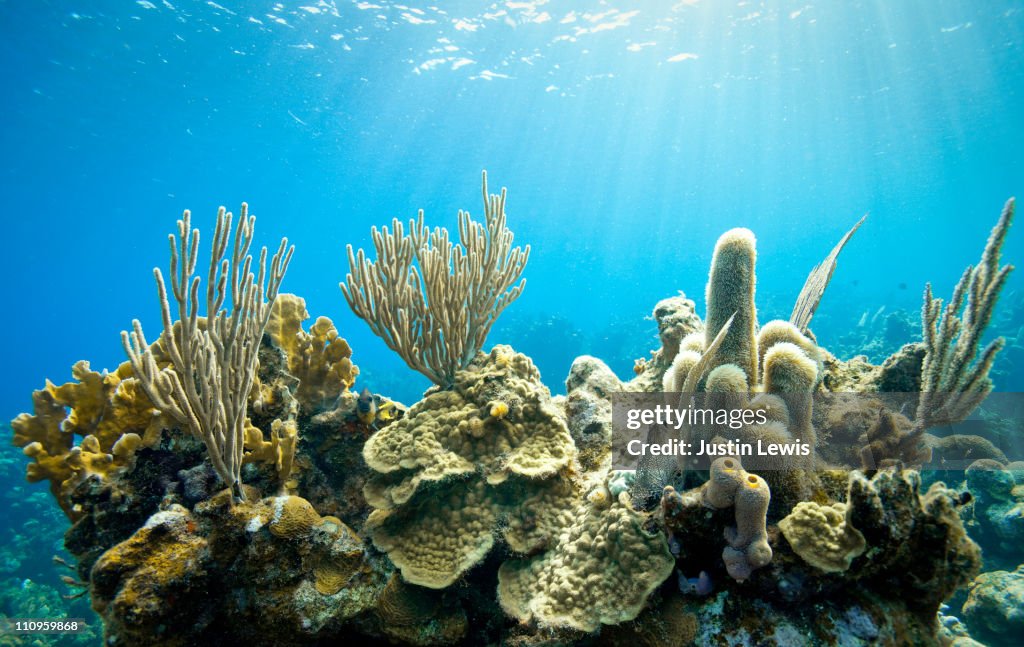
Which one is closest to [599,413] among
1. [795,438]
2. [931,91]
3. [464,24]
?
[795,438]

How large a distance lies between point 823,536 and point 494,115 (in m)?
42.0

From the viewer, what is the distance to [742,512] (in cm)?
190

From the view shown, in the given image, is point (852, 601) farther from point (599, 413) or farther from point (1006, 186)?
point (1006, 186)

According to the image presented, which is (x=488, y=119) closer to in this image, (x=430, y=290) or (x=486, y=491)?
(x=430, y=290)

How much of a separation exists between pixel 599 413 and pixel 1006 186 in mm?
105877

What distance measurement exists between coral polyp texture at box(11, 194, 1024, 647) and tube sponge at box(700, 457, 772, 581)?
0.01 metres

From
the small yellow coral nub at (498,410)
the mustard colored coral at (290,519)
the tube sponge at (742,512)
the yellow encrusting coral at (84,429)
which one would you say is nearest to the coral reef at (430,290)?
the small yellow coral nub at (498,410)

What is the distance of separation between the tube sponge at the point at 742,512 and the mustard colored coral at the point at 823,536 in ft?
0.43

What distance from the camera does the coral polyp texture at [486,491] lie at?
1.96 meters

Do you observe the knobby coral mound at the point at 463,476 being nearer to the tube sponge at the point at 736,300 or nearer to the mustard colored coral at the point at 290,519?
the mustard colored coral at the point at 290,519

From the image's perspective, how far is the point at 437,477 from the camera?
2.82 meters

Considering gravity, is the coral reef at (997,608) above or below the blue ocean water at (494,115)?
below

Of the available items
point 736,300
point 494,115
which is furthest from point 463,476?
point 494,115

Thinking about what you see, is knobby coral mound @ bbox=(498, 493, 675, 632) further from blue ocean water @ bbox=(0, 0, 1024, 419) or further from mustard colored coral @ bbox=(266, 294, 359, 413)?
blue ocean water @ bbox=(0, 0, 1024, 419)
